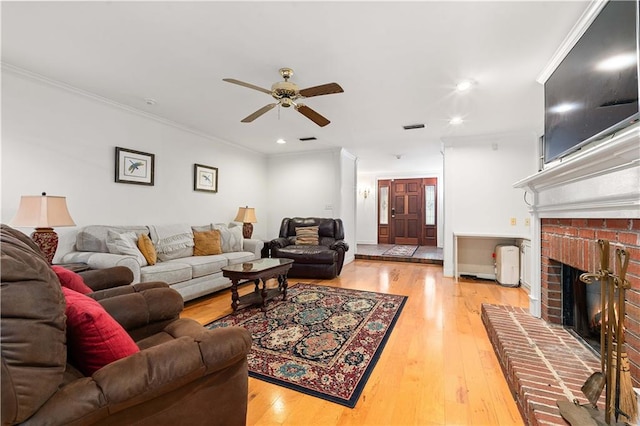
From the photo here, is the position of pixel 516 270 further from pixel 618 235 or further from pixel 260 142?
pixel 260 142

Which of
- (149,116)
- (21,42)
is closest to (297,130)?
(149,116)

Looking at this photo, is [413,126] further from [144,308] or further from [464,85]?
[144,308]

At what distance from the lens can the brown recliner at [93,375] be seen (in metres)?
0.73

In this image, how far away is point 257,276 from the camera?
309 centimetres

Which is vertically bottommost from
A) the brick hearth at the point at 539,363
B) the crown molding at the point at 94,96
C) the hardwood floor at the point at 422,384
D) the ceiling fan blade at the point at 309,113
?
the hardwood floor at the point at 422,384

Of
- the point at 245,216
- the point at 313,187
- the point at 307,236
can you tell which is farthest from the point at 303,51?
the point at 313,187

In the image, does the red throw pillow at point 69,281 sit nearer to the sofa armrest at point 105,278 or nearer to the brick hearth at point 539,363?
the sofa armrest at point 105,278

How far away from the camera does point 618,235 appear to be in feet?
5.22

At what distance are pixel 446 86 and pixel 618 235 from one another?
6.58 feet

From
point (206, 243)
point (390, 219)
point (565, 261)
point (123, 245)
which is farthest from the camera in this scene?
point (390, 219)

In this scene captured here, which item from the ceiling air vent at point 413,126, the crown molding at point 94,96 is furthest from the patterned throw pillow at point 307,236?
the ceiling air vent at point 413,126

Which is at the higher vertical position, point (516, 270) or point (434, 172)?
point (434, 172)

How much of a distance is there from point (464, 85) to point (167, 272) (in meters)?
3.70

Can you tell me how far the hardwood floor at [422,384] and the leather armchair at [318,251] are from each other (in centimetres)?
156
